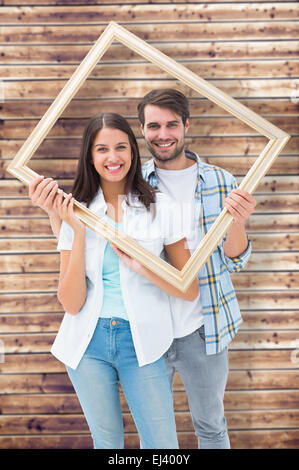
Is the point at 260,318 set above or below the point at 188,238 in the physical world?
below

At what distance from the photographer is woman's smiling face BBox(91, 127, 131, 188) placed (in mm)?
993

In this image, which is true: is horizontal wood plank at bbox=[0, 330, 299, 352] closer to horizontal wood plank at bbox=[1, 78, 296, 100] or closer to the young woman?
the young woman

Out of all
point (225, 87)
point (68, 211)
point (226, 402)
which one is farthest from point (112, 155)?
point (226, 402)

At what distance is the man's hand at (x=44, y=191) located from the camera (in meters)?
1.02

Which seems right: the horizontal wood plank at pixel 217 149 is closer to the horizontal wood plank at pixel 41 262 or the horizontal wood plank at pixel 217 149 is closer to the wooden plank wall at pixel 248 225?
the wooden plank wall at pixel 248 225

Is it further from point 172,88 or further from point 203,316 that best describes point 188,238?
point 172,88

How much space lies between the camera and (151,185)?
102 centimetres

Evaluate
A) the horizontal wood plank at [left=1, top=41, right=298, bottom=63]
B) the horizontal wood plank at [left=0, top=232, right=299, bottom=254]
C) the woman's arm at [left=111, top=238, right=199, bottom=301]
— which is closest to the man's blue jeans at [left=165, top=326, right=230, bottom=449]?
the woman's arm at [left=111, top=238, right=199, bottom=301]

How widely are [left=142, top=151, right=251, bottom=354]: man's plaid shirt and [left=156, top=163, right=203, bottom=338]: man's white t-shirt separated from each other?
0.01 m

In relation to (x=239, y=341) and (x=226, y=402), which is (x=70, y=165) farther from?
(x=226, y=402)

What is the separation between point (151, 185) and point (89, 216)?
17 centimetres

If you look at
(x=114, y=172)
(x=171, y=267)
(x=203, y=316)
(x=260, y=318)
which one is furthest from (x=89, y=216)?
(x=260, y=318)

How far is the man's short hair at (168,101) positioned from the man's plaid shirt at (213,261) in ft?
0.35

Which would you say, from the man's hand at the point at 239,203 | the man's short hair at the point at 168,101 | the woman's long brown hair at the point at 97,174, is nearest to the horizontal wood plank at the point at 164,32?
the man's short hair at the point at 168,101
